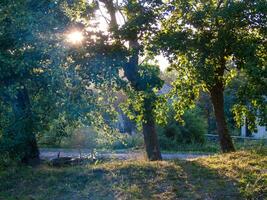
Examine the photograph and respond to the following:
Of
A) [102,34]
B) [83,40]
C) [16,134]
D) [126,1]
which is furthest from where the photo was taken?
[126,1]

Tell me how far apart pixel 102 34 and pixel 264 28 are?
431 cm

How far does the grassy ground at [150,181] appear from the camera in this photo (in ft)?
29.6

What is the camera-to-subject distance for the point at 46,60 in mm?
8930

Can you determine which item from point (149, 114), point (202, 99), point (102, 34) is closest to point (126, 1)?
→ point (102, 34)

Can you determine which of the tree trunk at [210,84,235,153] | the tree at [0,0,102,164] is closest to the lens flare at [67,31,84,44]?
the tree at [0,0,102,164]

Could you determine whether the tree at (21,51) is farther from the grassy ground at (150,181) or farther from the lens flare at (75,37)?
the grassy ground at (150,181)

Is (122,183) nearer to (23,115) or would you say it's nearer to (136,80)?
(23,115)

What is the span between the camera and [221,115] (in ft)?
50.0

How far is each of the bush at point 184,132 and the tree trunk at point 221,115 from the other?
15777mm

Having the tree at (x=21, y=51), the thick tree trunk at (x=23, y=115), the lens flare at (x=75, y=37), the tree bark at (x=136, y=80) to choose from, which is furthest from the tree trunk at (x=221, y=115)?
the tree at (x=21, y=51)

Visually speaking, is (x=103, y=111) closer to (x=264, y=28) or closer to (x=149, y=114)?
(x=149, y=114)

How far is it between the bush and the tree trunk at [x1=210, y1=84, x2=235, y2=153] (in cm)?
1578

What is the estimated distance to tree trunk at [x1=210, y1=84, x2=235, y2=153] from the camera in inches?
593

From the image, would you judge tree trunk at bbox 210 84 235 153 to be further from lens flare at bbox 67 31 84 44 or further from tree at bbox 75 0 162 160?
lens flare at bbox 67 31 84 44
